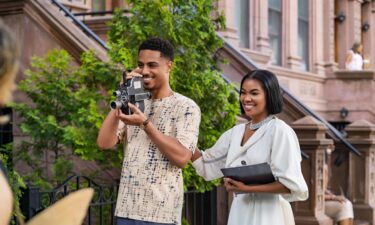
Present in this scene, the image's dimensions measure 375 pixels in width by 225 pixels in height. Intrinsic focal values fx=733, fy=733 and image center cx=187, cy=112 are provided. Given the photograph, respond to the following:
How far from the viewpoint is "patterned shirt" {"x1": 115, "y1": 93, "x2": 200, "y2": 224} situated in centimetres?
389

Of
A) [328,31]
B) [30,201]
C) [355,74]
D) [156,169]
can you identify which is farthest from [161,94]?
[328,31]

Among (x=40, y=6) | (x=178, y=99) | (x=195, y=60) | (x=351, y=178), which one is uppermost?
(x=40, y=6)

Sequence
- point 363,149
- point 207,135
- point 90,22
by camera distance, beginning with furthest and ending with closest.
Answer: point 90,22 → point 363,149 → point 207,135

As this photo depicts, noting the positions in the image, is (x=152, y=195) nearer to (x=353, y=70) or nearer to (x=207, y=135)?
(x=207, y=135)

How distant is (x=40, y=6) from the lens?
9938 mm

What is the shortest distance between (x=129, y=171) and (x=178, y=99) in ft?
1.58

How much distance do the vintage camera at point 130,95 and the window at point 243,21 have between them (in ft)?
48.4

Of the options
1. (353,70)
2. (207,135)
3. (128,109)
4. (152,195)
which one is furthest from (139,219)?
(353,70)

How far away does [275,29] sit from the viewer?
20406 mm

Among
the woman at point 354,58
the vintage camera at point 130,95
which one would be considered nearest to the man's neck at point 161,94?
the vintage camera at point 130,95

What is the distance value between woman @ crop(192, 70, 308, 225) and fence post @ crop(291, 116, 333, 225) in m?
5.18

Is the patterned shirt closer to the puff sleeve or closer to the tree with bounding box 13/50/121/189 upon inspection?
the puff sleeve

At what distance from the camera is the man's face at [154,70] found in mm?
4012

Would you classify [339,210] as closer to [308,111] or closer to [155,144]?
[308,111]
